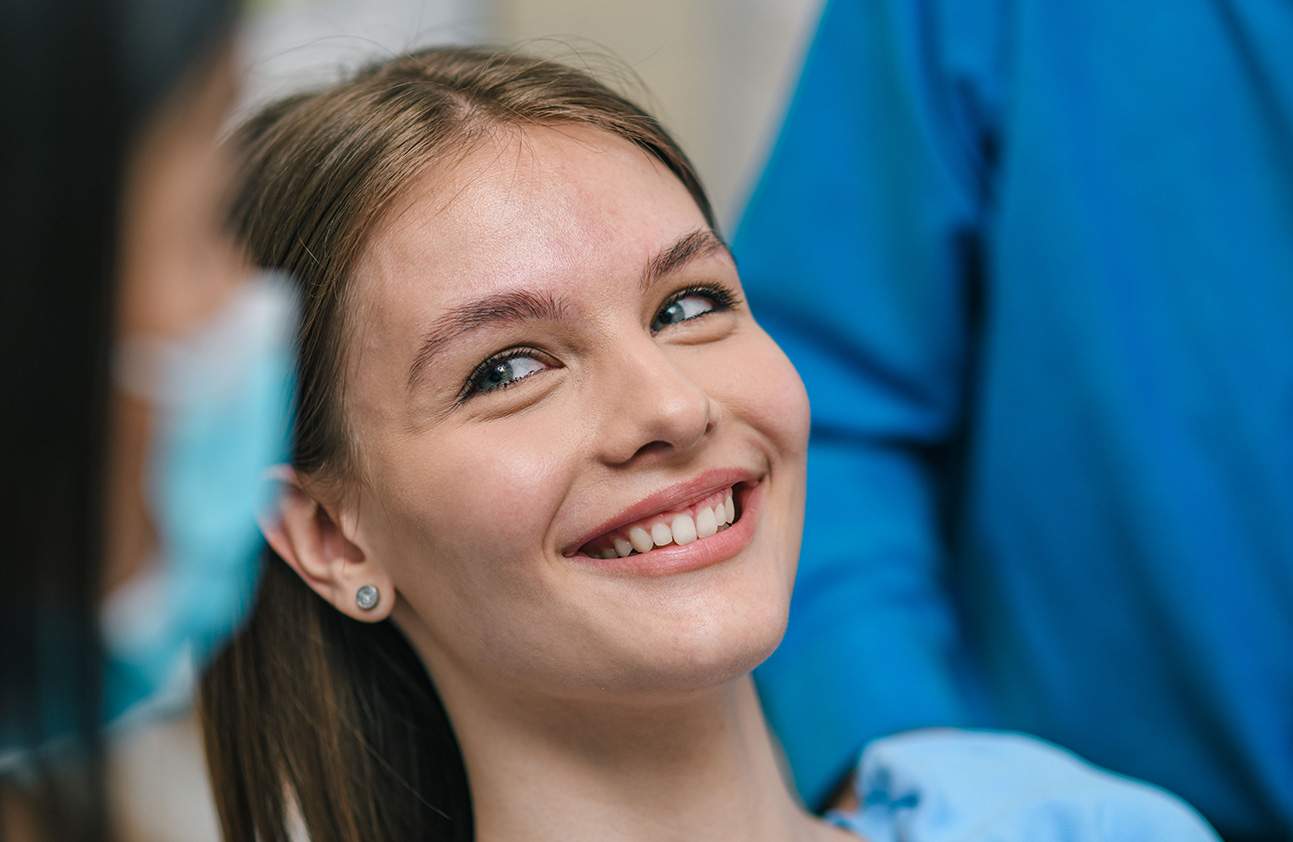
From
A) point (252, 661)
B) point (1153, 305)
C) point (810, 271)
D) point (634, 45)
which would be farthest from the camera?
point (634, 45)

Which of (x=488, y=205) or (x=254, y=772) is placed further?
(x=254, y=772)

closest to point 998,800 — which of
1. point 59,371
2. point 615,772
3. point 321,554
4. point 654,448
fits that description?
point 615,772

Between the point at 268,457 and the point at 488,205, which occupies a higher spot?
the point at 488,205

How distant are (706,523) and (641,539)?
0.05 metres

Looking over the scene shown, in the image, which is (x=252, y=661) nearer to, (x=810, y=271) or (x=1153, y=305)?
(x=810, y=271)

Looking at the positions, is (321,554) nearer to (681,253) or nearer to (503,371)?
(503,371)

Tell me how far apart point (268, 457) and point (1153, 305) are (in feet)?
2.58

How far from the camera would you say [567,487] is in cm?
64

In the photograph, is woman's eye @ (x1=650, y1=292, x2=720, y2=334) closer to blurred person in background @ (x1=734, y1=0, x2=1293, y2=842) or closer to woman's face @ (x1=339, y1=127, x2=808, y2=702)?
woman's face @ (x1=339, y1=127, x2=808, y2=702)

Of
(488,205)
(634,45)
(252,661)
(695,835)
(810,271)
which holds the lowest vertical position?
(695,835)

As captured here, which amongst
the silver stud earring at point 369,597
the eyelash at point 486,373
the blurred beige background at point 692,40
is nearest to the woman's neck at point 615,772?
the silver stud earring at point 369,597

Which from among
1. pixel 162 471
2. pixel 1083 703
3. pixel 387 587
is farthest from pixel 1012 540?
pixel 162 471

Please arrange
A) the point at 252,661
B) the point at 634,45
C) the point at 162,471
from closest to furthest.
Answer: the point at 162,471 → the point at 252,661 → the point at 634,45

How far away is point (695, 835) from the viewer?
0.72 m
